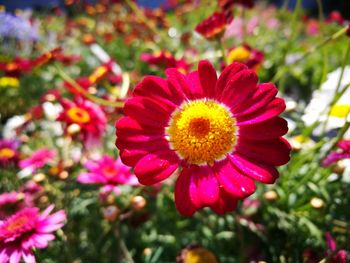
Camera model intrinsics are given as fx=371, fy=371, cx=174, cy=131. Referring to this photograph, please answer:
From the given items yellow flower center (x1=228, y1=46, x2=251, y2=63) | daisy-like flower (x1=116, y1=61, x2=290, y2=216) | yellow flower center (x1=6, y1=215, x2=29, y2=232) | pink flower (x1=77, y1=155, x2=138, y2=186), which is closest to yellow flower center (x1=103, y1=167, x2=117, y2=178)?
pink flower (x1=77, y1=155, x2=138, y2=186)

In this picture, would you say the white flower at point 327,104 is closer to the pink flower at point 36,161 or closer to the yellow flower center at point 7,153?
the pink flower at point 36,161

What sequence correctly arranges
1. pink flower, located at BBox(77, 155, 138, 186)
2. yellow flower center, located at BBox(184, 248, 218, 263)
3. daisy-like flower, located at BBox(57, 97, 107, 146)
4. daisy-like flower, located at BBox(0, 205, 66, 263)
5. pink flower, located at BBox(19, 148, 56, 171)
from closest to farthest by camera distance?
daisy-like flower, located at BBox(0, 205, 66, 263), yellow flower center, located at BBox(184, 248, 218, 263), pink flower, located at BBox(77, 155, 138, 186), daisy-like flower, located at BBox(57, 97, 107, 146), pink flower, located at BBox(19, 148, 56, 171)

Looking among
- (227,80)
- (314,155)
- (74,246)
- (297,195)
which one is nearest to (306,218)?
(297,195)

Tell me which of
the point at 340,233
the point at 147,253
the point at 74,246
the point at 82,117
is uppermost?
the point at 82,117

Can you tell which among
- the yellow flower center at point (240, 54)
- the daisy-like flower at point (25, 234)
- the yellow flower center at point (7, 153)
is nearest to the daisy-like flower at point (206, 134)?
the daisy-like flower at point (25, 234)

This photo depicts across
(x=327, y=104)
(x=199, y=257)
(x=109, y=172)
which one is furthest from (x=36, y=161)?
(x=327, y=104)

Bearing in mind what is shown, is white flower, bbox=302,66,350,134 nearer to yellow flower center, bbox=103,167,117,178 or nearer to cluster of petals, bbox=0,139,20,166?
yellow flower center, bbox=103,167,117,178

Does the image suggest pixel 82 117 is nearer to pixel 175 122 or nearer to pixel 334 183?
pixel 175 122
